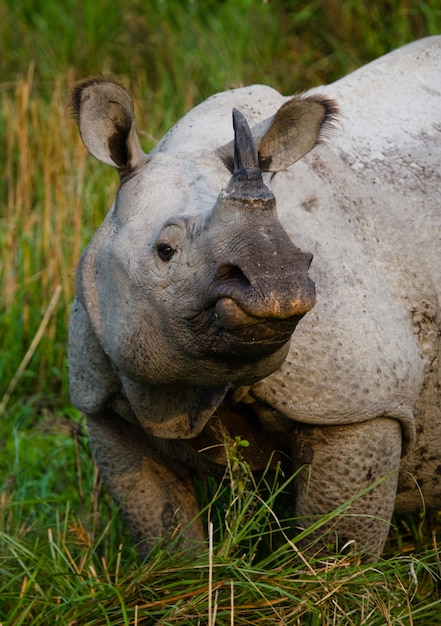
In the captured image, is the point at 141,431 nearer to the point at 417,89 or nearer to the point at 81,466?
the point at 81,466

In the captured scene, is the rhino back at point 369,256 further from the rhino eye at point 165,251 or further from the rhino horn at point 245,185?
the rhino horn at point 245,185

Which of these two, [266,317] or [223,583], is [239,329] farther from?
[223,583]

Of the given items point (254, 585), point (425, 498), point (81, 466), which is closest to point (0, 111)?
point (81, 466)

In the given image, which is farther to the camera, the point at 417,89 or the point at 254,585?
the point at 417,89

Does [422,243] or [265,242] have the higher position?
[265,242]

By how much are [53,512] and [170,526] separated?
0.93 meters

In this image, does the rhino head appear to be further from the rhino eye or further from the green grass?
the green grass

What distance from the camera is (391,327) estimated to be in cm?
401

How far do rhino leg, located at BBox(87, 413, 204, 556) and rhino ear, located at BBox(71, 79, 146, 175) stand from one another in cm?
100

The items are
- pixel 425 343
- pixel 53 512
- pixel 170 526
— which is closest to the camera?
pixel 425 343

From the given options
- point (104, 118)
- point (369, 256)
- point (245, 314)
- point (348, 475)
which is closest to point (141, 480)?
point (348, 475)

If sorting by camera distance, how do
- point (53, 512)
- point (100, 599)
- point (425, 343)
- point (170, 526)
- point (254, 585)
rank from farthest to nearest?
point (53, 512), point (170, 526), point (425, 343), point (100, 599), point (254, 585)

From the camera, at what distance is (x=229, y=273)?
11.0 ft

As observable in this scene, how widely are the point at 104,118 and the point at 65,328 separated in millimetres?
2795
